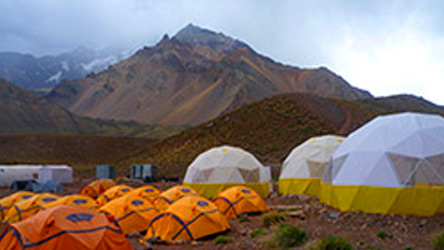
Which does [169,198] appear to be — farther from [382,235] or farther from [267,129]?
[267,129]

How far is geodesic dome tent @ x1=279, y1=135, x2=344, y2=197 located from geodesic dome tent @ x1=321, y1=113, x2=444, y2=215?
763cm

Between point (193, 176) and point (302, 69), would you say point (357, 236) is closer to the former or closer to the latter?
point (193, 176)

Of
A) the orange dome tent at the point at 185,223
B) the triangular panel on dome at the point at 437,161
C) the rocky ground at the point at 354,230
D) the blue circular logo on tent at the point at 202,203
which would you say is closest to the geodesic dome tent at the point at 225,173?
the rocky ground at the point at 354,230

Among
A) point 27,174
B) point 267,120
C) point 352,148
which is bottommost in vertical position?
point 27,174

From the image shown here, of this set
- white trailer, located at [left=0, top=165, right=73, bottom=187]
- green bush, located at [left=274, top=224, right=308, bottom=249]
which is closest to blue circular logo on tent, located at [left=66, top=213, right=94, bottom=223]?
green bush, located at [left=274, top=224, right=308, bottom=249]

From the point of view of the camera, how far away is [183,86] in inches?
4744

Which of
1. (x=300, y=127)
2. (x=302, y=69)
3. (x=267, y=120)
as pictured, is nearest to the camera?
(x=300, y=127)

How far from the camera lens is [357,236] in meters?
11.0

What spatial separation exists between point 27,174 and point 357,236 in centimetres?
3300

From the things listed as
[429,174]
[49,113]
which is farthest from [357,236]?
[49,113]

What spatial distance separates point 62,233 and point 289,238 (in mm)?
5321

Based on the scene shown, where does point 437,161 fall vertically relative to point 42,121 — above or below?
below

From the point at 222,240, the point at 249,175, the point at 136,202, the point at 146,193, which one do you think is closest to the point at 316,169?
the point at 249,175

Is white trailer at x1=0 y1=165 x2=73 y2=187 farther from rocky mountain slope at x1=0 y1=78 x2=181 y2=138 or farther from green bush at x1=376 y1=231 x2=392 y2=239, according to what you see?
rocky mountain slope at x1=0 y1=78 x2=181 y2=138
